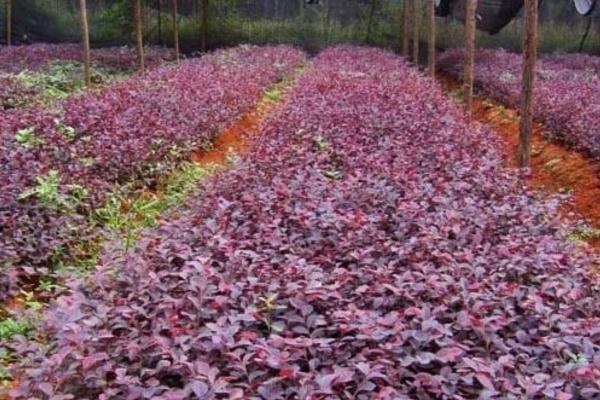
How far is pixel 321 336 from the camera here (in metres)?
3.06

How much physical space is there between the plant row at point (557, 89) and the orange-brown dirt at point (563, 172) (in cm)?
18

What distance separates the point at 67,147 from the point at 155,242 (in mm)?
3493

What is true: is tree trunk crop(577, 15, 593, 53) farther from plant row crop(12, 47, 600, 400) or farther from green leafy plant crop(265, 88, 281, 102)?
plant row crop(12, 47, 600, 400)

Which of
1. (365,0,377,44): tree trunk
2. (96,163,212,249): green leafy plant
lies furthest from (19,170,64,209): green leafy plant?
(365,0,377,44): tree trunk

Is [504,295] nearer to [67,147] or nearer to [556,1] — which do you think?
[67,147]

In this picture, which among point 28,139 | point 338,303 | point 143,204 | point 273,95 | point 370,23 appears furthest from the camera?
point 370,23

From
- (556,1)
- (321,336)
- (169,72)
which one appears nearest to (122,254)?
(321,336)

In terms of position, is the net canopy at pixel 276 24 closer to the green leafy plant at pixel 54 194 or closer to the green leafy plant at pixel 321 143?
the green leafy plant at pixel 321 143

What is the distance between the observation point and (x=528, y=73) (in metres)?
7.98

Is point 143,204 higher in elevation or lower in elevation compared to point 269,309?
lower

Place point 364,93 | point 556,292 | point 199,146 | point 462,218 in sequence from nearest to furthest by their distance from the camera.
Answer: point 556,292
point 462,218
point 199,146
point 364,93

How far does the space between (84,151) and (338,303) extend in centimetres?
470

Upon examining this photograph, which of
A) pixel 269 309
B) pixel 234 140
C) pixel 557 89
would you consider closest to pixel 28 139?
pixel 234 140

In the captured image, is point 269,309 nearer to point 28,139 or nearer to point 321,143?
point 321,143
